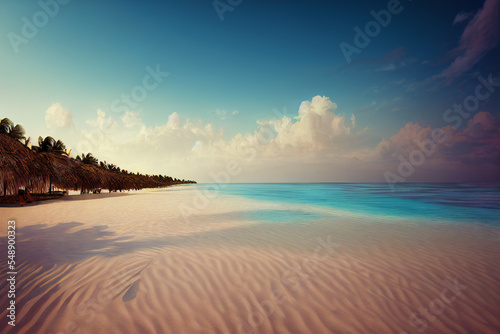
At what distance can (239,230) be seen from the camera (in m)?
8.70

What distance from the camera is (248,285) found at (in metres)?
4.00

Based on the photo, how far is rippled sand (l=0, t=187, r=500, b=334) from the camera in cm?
299

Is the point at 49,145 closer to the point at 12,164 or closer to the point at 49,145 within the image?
the point at 49,145

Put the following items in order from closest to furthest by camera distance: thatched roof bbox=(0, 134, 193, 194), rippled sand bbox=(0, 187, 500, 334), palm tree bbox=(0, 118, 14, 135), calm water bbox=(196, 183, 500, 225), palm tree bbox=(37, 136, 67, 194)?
rippled sand bbox=(0, 187, 500, 334) → thatched roof bbox=(0, 134, 193, 194) → calm water bbox=(196, 183, 500, 225) → palm tree bbox=(0, 118, 14, 135) → palm tree bbox=(37, 136, 67, 194)

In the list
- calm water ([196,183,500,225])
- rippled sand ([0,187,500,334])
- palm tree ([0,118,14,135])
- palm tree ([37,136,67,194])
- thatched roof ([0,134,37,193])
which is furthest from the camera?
palm tree ([37,136,67,194])

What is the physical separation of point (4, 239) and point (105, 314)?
7.01 m

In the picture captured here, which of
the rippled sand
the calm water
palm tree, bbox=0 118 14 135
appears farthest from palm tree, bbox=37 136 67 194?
the rippled sand

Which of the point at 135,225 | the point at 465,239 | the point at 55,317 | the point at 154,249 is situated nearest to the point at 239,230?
the point at 154,249

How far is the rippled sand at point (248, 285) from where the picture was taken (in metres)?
2.99

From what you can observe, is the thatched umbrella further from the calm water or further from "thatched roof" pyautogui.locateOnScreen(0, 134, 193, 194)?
the calm water

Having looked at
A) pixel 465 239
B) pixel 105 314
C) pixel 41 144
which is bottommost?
pixel 465 239

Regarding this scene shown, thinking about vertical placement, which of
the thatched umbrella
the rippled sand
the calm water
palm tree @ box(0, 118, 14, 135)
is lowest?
the calm water

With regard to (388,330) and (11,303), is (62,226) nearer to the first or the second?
(11,303)

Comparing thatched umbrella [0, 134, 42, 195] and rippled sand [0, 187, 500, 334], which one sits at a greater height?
thatched umbrella [0, 134, 42, 195]
